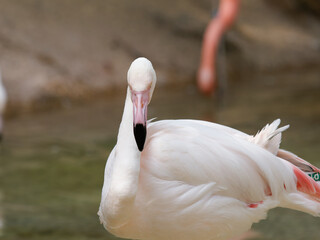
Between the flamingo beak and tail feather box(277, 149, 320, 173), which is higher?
the flamingo beak

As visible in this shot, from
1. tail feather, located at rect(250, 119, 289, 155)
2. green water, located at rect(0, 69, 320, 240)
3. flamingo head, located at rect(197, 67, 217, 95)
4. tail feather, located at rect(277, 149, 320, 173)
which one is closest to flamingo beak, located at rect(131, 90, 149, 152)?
tail feather, located at rect(250, 119, 289, 155)

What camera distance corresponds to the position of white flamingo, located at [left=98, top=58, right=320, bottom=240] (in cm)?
254

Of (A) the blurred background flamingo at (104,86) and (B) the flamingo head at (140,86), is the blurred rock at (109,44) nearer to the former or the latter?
(A) the blurred background flamingo at (104,86)

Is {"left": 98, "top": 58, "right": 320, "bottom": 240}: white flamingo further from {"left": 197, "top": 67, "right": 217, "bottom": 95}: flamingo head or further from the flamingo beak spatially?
{"left": 197, "top": 67, "right": 217, "bottom": 95}: flamingo head

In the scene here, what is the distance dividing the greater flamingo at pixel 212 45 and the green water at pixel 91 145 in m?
0.29

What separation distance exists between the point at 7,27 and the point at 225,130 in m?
4.86

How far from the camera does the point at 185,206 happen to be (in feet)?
8.73

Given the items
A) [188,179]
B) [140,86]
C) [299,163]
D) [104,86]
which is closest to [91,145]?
[104,86]

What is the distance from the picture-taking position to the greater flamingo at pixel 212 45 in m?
6.72

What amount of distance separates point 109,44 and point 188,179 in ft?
17.5

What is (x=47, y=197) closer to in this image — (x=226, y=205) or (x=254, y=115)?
(x=226, y=205)

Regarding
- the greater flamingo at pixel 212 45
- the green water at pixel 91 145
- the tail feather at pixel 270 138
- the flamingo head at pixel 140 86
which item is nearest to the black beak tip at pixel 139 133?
the flamingo head at pixel 140 86

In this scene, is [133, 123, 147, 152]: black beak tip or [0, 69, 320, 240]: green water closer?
[133, 123, 147, 152]: black beak tip

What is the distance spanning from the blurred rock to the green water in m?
0.30
